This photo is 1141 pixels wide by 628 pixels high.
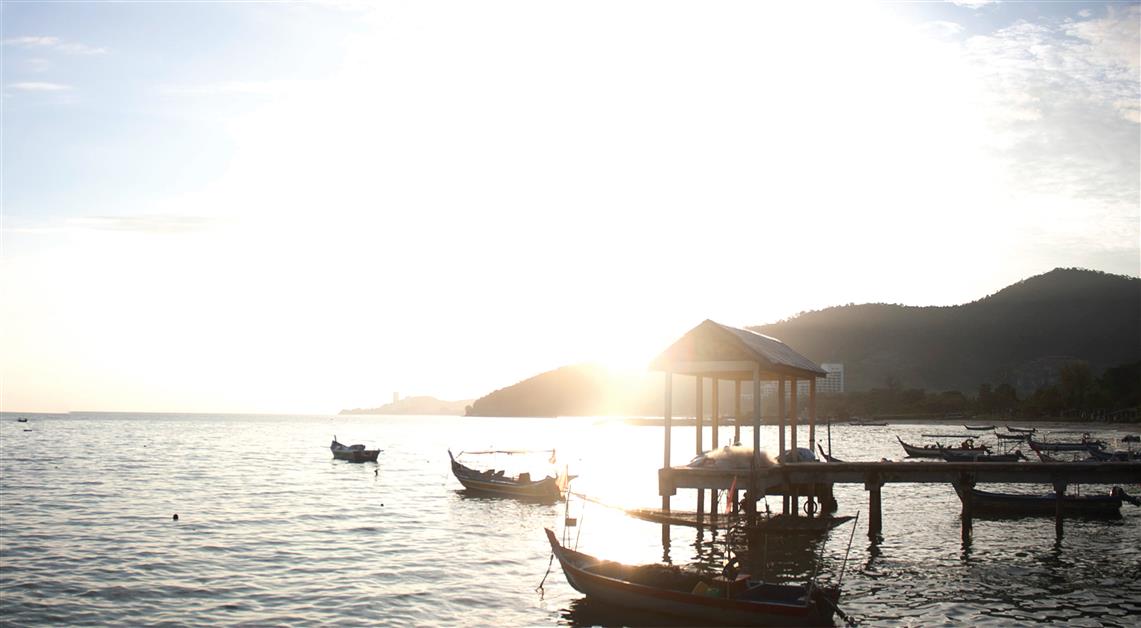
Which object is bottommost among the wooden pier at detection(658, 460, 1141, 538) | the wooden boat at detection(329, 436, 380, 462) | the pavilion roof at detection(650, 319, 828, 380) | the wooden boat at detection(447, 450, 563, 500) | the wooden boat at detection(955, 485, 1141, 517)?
the wooden boat at detection(329, 436, 380, 462)

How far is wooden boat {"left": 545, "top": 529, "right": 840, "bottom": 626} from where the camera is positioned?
897 inches

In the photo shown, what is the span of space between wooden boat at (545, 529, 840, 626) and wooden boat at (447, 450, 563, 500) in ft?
Result: 106

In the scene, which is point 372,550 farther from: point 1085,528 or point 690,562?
point 1085,528

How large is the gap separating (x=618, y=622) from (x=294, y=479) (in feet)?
209

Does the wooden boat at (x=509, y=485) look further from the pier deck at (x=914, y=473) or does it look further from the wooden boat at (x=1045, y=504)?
the wooden boat at (x=1045, y=504)

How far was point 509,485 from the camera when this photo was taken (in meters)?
63.7

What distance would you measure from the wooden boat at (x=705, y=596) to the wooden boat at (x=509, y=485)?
1268 inches

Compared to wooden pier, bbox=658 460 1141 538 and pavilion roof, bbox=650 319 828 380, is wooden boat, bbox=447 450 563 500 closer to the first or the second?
wooden pier, bbox=658 460 1141 538

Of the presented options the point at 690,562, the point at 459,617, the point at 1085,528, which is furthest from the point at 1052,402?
the point at 459,617

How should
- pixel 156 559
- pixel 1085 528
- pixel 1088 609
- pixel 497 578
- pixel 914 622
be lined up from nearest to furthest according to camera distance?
pixel 914 622 → pixel 1088 609 → pixel 497 578 → pixel 156 559 → pixel 1085 528

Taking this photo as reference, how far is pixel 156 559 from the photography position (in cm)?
3803

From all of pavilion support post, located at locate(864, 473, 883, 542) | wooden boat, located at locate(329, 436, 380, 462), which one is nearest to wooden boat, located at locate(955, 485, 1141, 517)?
pavilion support post, located at locate(864, 473, 883, 542)

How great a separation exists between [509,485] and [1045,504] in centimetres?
3539

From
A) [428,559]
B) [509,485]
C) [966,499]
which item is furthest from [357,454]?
[966,499]
